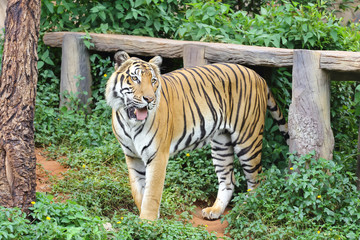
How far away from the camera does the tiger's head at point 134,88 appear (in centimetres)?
482

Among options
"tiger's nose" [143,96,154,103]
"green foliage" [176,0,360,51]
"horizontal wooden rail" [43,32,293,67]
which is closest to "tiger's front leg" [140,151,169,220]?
"tiger's nose" [143,96,154,103]

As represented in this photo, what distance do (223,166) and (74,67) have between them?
8.38 feet

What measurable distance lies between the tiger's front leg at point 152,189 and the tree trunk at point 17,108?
1.05 m

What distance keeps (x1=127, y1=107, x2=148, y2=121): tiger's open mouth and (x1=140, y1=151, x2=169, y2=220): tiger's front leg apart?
377 millimetres

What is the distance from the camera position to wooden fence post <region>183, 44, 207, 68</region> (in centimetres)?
627

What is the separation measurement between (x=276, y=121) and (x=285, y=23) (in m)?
1.29

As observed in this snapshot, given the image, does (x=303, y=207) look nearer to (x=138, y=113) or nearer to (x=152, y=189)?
(x=152, y=189)

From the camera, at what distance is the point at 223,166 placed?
5.95 metres

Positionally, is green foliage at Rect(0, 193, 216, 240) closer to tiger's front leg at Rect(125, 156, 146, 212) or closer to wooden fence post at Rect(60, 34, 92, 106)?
tiger's front leg at Rect(125, 156, 146, 212)

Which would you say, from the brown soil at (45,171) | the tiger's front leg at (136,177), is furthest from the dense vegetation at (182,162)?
the tiger's front leg at (136,177)

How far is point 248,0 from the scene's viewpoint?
931cm

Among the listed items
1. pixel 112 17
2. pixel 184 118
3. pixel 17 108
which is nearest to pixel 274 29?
pixel 184 118

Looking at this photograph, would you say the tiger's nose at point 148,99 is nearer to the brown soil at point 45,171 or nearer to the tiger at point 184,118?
the tiger at point 184,118

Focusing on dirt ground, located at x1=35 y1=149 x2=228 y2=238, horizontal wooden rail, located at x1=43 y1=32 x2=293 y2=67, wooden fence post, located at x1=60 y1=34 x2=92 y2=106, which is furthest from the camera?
wooden fence post, located at x1=60 y1=34 x2=92 y2=106
